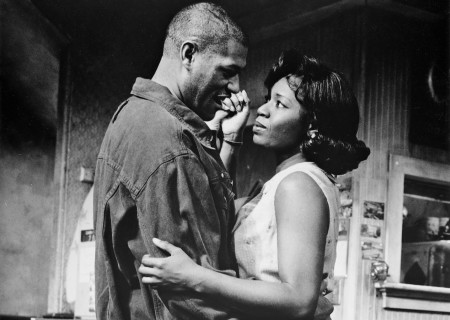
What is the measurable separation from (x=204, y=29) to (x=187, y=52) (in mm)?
71

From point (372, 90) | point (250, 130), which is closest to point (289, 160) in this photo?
point (372, 90)

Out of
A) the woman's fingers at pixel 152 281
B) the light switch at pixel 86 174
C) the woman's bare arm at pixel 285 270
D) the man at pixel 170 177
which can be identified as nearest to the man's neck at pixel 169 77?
the man at pixel 170 177

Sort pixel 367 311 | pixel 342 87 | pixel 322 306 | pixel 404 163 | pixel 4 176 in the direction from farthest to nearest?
pixel 4 176 → pixel 404 163 → pixel 367 311 → pixel 342 87 → pixel 322 306

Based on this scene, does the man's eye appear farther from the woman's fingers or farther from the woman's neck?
the woman's fingers

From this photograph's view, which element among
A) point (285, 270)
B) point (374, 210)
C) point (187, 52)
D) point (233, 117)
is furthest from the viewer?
point (374, 210)

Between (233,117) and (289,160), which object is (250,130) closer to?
(233,117)

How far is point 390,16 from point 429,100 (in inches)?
27.9

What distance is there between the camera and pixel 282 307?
1397 millimetres

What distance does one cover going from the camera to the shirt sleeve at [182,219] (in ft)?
4.28

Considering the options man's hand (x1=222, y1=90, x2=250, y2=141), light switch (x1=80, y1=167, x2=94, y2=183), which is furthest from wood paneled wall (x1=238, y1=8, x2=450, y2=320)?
man's hand (x1=222, y1=90, x2=250, y2=141)

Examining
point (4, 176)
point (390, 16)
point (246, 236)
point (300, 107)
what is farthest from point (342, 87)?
point (4, 176)

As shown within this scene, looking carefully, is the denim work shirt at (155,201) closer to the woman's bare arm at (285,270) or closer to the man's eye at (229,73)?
the woman's bare arm at (285,270)

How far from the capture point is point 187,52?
159 cm

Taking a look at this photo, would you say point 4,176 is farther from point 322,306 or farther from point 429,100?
point 322,306
